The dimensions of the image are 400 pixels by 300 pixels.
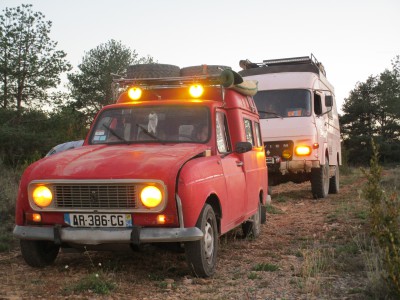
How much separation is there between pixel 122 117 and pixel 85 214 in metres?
1.78

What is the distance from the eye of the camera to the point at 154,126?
6.40 meters

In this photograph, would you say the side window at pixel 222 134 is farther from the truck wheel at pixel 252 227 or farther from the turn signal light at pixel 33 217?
the turn signal light at pixel 33 217

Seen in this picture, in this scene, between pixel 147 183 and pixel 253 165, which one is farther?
pixel 253 165

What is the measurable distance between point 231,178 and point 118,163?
1674 millimetres

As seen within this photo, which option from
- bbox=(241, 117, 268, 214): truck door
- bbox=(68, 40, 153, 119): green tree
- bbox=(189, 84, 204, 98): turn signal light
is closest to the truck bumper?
bbox=(241, 117, 268, 214): truck door

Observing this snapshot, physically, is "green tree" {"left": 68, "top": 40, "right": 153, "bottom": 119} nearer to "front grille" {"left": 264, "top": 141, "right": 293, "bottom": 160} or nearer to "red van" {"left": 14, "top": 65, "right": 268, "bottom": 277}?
"front grille" {"left": 264, "top": 141, "right": 293, "bottom": 160}

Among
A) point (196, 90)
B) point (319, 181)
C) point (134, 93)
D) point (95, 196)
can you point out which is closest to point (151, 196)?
point (95, 196)

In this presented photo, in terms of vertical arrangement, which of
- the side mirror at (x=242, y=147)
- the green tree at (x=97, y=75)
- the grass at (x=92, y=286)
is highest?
the green tree at (x=97, y=75)

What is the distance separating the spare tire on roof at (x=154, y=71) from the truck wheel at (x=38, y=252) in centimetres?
298

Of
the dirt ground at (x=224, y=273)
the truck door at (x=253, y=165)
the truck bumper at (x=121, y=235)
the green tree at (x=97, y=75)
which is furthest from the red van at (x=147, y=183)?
the green tree at (x=97, y=75)

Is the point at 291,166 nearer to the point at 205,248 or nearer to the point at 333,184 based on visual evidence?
the point at 333,184

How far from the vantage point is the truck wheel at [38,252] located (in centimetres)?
559

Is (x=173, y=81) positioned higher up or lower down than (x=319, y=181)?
higher up

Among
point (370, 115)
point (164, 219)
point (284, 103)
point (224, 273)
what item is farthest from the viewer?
point (370, 115)
